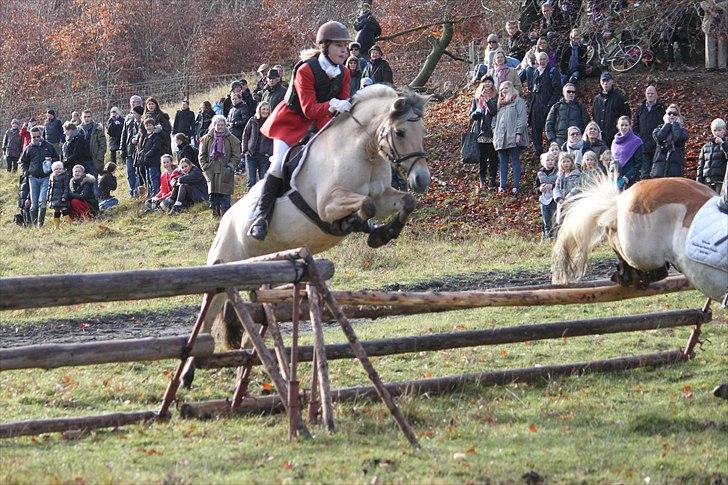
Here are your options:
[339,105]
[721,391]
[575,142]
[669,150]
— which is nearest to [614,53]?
[669,150]

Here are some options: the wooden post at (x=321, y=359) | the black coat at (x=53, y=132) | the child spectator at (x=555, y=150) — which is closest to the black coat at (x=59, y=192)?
the black coat at (x=53, y=132)

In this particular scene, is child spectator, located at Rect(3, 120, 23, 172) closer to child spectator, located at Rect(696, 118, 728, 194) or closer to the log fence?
child spectator, located at Rect(696, 118, 728, 194)

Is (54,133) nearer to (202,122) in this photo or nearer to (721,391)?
(202,122)

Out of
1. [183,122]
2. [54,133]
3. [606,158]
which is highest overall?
[183,122]

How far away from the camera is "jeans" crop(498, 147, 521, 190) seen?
788 inches

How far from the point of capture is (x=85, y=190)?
77.9 feet

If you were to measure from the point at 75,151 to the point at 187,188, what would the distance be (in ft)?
12.4

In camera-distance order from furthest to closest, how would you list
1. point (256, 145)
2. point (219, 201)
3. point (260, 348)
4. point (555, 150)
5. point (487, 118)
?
point (219, 201)
point (256, 145)
point (487, 118)
point (555, 150)
point (260, 348)

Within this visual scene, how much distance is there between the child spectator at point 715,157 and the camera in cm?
1641

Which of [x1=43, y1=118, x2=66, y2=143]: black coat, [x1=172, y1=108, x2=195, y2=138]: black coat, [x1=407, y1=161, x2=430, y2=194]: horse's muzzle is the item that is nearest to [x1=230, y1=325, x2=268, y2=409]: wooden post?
[x1=407, y1=161, x2=430, y2=194]: horse's muzzle

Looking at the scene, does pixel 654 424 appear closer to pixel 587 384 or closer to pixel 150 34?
pixel 587 384

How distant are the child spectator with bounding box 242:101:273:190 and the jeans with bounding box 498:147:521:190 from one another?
14.0 ft

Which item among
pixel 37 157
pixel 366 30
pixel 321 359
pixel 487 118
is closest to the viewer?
pixel 321 359

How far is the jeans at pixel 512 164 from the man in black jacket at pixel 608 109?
151 cm
